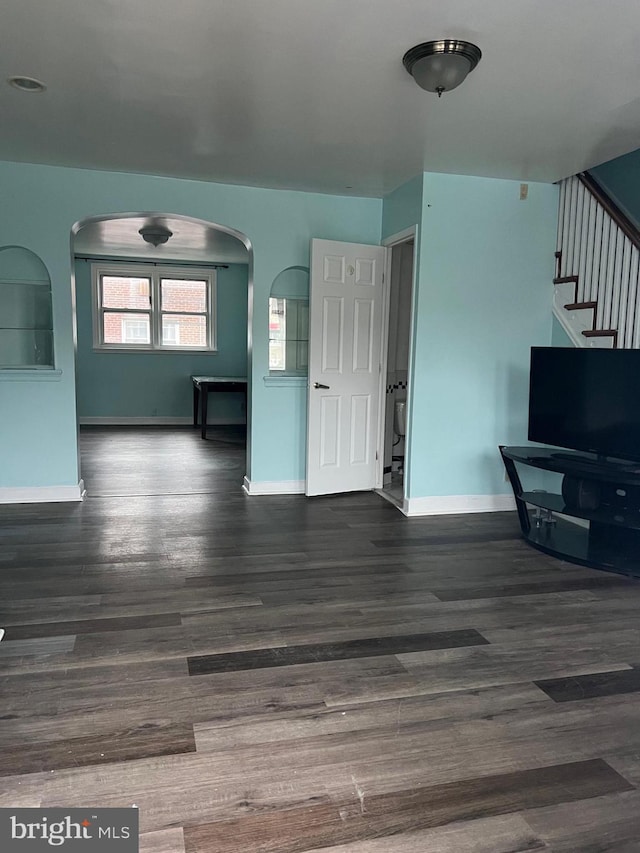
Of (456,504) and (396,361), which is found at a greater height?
(396,361)

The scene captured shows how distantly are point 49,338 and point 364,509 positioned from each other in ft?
9.19

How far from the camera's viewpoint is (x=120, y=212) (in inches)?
191

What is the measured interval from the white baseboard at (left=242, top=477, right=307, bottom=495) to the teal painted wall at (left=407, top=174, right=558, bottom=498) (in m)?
1.08

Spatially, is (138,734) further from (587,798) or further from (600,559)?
(600,559)

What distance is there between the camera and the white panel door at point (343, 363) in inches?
203

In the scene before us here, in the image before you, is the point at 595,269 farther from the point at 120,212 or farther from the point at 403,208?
the point at 120,212

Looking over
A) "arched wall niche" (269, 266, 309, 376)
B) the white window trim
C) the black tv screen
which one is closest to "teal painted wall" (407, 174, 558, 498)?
the black tv screen

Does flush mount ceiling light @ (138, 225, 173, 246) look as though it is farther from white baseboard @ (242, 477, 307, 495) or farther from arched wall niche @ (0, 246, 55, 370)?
white baseboard @ (242, 477, 307, 495)

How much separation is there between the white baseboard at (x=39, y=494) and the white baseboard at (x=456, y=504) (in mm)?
2629

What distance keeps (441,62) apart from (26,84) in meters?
2.06

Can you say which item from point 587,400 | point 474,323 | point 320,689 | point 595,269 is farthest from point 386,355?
point 320,689

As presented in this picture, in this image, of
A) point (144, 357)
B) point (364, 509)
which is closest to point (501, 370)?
point (364, 509)

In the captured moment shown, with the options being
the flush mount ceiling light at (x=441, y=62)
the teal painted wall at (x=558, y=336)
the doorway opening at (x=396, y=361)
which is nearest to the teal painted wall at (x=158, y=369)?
the doorway opening at (x=396, y=361)

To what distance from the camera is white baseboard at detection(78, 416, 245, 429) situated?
9.48 meters
